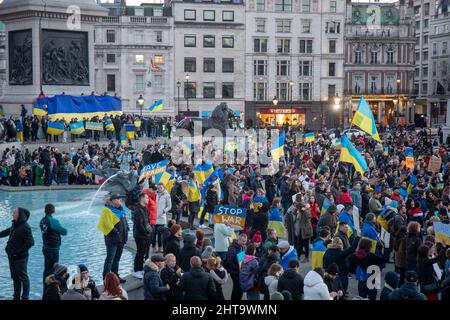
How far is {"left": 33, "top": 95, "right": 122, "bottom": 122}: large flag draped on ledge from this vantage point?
112 ft

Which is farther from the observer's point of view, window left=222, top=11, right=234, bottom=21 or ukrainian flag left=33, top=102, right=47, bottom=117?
window left=222, top=11, right=234, bottom=21

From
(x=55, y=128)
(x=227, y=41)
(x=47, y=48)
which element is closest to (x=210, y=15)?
(x=227, y=41)

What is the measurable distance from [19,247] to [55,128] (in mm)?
22464

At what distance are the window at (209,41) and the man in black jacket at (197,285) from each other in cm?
6803

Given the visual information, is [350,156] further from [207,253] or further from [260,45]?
[260,45]

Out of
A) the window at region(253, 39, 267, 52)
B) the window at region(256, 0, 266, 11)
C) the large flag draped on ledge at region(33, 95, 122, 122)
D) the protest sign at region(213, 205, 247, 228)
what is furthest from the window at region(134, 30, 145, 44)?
the protest sign at region(213, 205, 247, 228)

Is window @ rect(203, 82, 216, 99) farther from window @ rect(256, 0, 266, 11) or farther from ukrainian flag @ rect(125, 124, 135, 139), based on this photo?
ukrainian flag @ rect(125, 124, 135, 139)

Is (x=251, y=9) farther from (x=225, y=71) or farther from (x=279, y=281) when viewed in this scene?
(x=279, y=281)

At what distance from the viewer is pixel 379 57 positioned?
85500mm

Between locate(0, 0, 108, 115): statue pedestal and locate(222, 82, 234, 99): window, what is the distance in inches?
1642

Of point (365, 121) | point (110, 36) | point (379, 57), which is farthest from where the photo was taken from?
point (379, 57)

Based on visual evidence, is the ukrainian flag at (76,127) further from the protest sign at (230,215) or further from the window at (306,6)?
the window at (306,6)

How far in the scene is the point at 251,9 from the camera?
3083 inches

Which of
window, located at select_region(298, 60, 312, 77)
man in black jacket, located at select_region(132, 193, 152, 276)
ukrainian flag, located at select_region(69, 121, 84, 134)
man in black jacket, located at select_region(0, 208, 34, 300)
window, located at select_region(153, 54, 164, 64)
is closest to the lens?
man in black jacket, located at select_region(0, 208, 34, 300)
